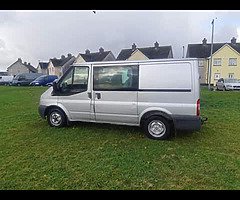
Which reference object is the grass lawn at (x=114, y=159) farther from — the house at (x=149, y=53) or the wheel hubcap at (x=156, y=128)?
the house at (x=149, y=53)

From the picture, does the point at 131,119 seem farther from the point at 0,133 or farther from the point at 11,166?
the point at 0,133

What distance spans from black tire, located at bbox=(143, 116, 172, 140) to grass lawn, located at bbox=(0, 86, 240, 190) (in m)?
0.20

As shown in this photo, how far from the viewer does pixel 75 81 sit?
274 inches

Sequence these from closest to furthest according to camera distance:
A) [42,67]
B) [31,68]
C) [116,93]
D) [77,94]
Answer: [116,93] < [77,94] < [42,67] < [31,68]

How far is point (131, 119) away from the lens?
6.39 meters

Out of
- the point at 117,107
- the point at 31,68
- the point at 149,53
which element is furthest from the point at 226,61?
→ the point at 31,68

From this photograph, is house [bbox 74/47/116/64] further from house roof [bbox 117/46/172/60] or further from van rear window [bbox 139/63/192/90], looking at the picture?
van rear window [bbox 139/63/192/90]

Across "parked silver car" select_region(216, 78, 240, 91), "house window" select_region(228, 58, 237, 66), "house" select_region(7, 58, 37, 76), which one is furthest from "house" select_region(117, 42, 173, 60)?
"house" select_region(7, 58, 37, 76)

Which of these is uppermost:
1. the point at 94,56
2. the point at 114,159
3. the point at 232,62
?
the point at 94,56

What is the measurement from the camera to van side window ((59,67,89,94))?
683cm

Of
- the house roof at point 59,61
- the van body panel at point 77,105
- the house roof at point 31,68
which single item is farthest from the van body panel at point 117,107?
the house roof at point 31,68

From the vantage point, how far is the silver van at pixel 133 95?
5797 millimetres

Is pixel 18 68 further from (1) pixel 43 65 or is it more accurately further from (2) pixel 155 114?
(2) pixel 155 114

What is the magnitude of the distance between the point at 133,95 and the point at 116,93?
1.61 ft
